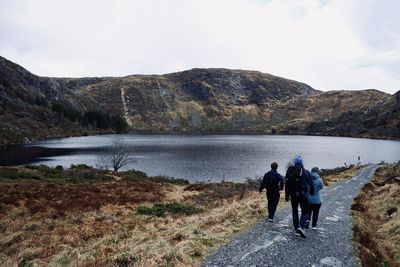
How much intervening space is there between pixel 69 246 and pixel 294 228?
31.1 feet

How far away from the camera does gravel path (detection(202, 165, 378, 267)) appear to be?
10289 millimetres

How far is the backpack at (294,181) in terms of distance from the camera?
12656mm

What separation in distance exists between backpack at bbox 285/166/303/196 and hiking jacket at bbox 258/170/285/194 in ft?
3.62

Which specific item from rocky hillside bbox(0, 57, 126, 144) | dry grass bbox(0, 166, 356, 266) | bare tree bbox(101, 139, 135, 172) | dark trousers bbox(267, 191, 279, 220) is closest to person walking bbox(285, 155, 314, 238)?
dark trousers bbox(267, 191, 279, 220)

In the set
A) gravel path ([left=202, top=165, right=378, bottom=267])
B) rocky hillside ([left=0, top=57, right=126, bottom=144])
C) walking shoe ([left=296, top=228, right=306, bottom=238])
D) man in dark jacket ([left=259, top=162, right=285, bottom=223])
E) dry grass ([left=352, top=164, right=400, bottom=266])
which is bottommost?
dry grass ([left=352, top=164, right=400, bottom=266])

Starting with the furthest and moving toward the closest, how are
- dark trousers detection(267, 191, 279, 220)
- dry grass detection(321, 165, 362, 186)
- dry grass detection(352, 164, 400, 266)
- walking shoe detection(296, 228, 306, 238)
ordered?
1. dry grass detection(321, 165, 362, 186)
2. dark trousers detection(267, 191, 279, 220)
3. walking shoe detection(296, 228, 306, 238)
4. dry grass detection(352, 164, 400, 266)

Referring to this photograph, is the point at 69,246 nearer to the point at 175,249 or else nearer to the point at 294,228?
the point at 175,249

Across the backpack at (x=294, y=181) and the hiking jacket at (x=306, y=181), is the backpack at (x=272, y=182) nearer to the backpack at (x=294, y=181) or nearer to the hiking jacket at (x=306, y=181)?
the backpack at (x=294, y=181)

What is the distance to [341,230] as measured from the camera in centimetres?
1427

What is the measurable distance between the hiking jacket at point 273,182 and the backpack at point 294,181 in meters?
1.10

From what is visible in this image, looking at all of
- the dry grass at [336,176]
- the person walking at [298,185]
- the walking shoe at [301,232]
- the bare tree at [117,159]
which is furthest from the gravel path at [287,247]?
the bare tree at [117,159]

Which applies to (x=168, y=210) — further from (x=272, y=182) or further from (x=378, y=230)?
(x=378, y=230)

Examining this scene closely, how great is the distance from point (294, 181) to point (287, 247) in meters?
2.46

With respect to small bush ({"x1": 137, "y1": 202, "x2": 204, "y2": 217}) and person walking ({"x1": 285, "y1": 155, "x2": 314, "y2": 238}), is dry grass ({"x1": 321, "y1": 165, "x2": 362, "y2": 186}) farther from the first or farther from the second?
person walking ({"x1": 285, "y1": 155, "x2": 314, "y2": 238})
